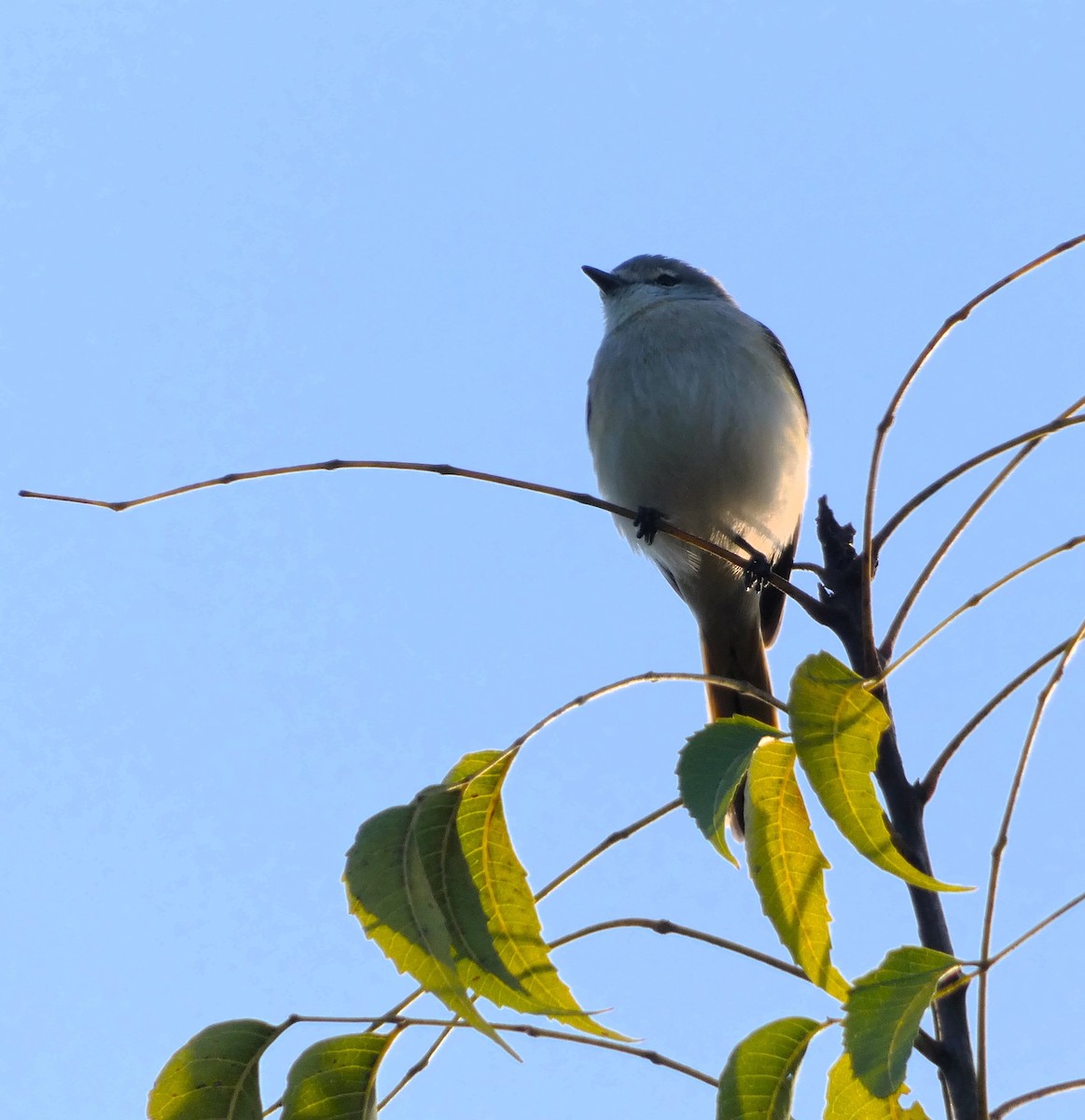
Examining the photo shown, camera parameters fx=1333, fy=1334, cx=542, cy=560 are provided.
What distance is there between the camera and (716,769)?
1.76m

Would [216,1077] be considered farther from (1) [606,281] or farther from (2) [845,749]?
(1) [606,281]

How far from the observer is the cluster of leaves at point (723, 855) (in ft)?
5.41

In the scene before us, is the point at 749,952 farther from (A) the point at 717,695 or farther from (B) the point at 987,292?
(A) the point at 717,695

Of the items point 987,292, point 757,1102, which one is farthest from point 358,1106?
point 987,292

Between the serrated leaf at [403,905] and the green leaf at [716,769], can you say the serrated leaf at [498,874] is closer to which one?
the serrated leaf at [403,905]

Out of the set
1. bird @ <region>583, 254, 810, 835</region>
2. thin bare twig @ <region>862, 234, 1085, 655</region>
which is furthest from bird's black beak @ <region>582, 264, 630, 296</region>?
thin bare twig @ <region>862, 234, 1085, 655</region>

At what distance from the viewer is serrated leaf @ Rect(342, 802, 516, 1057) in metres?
1.78

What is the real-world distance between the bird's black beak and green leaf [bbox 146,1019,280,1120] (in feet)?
16.2

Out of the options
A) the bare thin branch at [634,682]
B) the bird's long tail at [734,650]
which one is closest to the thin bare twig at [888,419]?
the bare thin branch at [634,682]

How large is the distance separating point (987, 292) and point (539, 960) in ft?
3.86

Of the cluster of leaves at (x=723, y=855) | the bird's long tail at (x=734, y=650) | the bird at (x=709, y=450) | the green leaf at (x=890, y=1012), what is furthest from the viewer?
the bird's long tail at (x=734, y=650)

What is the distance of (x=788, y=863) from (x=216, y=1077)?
0.93 meters

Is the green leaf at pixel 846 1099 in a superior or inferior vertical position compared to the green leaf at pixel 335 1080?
inferior

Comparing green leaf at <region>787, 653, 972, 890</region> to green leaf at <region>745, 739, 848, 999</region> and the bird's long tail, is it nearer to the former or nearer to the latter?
green leaf at <region>745, 739, 848, 999</region>
